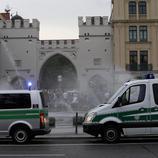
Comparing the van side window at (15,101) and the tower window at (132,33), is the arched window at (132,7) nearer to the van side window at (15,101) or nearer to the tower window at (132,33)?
the tower window at (132,33)

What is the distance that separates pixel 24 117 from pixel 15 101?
68 centimetres

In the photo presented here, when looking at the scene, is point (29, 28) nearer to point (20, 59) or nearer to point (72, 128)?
point (20, 59)

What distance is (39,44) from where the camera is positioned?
78.8m

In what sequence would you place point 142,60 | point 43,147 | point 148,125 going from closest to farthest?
1. point 43,147
2. point 148,125
3. point 142,60

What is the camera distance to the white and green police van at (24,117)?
18828mm

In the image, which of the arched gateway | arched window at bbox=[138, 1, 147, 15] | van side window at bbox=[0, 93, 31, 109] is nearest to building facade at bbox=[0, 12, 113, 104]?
the arched gateway

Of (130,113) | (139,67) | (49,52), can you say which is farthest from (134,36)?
(130,113)

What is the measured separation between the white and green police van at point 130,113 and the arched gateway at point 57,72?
61.4 metres

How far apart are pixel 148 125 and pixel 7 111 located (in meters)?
5.06

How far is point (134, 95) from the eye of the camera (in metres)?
18.5

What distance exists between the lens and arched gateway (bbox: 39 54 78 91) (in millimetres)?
81012

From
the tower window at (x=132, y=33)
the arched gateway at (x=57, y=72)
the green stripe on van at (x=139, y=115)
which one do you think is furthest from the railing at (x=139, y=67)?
the green stripe on van at (x=139, y=115)

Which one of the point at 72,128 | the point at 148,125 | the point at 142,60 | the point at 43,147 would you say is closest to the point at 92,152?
the point at 43,147

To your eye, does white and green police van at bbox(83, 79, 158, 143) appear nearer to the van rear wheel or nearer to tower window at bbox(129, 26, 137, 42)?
the van rear wheel
